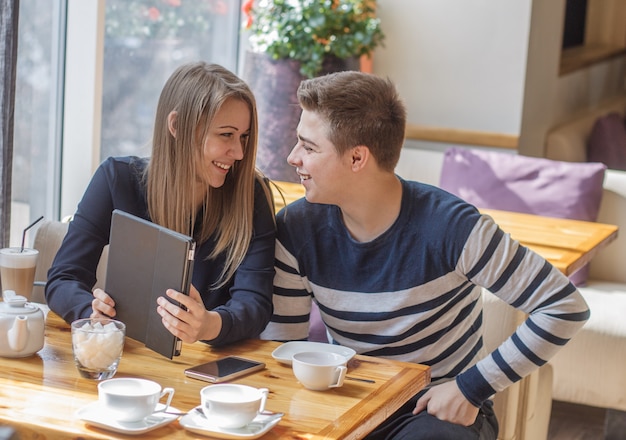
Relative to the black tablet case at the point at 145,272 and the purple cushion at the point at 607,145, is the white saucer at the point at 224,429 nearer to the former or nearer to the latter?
the black tablet case at the point at 145,272

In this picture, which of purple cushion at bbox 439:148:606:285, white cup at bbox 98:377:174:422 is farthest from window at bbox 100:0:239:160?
white cup at bbox 98:377:174:422

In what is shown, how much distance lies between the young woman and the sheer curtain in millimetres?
717

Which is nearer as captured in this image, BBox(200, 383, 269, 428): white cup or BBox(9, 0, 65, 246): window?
BBox(200, 383, 269, 428): white cup

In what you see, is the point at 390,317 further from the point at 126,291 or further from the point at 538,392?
the point at 538,392

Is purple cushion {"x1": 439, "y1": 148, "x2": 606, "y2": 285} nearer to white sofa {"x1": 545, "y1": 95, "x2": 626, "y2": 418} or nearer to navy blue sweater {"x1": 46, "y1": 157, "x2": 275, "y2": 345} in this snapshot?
white sofa {"x1": 545, "y1": 95, "x2": 626, "y2": 418}

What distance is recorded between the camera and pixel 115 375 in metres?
1.60

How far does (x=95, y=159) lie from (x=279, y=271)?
1536 mm

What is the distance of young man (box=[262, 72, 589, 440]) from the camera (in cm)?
188

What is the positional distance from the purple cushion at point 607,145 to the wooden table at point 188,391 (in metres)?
3.20

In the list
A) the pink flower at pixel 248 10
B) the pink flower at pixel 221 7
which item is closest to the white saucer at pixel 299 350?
the pink flower at pixel 248 10

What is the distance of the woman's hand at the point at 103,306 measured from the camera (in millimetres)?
1781

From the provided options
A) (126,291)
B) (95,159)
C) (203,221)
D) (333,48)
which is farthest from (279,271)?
(333,48)

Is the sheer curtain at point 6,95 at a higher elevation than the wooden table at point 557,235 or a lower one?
higher

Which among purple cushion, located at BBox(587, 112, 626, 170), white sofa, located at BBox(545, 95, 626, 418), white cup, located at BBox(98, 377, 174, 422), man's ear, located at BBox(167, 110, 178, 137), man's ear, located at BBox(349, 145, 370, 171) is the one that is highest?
man's ear, located at BBox(167, 110, 178, 137)
